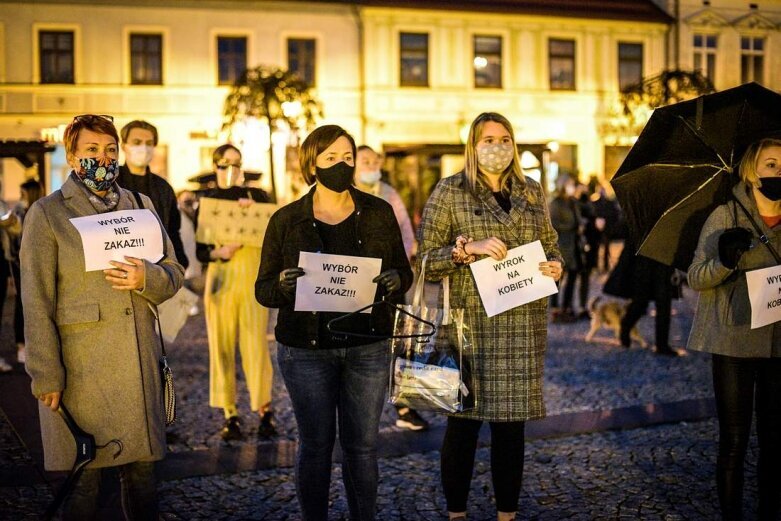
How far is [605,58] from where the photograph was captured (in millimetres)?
28828

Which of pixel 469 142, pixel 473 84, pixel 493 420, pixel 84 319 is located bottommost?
pixel 493 420

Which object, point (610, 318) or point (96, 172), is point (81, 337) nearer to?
point (96, 172)

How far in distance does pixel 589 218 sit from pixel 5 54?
1878cm

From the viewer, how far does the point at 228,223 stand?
5.90m

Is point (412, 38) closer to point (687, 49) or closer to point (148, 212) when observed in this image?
point (687, 49)

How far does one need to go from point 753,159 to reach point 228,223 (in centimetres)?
340

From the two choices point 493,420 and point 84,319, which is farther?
point 493,420

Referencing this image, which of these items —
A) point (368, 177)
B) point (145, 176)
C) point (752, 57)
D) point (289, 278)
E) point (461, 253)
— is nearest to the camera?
point (289, 278)

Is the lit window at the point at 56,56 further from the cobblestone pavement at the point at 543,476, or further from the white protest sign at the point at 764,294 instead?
the white protest sign at the point at 764,294

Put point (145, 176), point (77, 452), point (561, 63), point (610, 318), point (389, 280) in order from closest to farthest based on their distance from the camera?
point (77, 452) → point (389, 280) → point (145, 176) → point (610, 318) → point (561, 63)

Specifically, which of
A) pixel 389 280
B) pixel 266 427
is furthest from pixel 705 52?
pixel 389 280

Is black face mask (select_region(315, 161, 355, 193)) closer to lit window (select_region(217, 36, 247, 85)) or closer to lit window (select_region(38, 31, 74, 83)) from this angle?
lit window (select_region(217, 36, 247, 85))

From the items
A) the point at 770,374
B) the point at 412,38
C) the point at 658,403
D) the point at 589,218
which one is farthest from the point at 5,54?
the point at 770,374

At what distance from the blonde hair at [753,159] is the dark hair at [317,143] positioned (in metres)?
1.90
